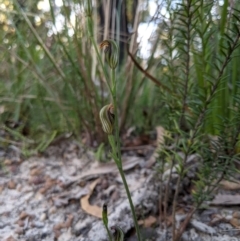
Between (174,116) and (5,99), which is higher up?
(174,116)

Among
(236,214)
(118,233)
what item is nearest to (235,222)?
(236,214)

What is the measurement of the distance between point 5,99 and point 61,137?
0.64ft

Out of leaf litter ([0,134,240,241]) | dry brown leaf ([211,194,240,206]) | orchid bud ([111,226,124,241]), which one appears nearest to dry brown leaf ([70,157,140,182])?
leaf litter ([0,134,240,241])

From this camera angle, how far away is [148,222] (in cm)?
63

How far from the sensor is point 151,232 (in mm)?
605

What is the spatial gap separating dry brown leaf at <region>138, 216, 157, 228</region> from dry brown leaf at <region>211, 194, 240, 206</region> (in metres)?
0.12

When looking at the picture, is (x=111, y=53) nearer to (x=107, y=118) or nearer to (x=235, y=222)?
(x=107, y=118)

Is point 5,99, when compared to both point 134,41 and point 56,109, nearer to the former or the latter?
point 56,109

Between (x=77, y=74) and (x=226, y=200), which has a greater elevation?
(x=77, y=74)

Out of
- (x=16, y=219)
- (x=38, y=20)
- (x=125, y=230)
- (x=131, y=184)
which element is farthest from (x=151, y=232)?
(x=38, y=20)

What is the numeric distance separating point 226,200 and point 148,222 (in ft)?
0.52

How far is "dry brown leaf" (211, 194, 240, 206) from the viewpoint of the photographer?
64cm

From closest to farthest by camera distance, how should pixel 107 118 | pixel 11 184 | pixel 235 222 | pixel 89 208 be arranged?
pixel 107 118 → pixel 235 222 → pixel 89 208 → pixel 11 184

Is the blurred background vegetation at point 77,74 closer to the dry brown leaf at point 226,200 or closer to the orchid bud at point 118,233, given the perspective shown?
the dry brown leaf at point 226,200
